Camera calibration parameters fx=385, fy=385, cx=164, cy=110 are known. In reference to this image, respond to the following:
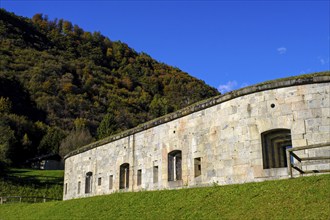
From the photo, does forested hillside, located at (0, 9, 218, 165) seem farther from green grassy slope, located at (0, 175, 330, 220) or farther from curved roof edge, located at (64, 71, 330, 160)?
green grassy slope, located at (0, 175, 330, 220)

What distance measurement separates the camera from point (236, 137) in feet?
46.6

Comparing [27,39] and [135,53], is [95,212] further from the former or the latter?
[135,53]

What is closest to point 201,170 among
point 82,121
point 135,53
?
point 82,121

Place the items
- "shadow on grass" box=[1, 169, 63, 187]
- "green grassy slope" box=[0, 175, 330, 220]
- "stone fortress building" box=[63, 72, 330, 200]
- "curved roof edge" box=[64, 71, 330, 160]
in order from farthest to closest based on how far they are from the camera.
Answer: "shadow on grass" box=[1, 169, 63, 187], "curved roof edge" box=[64, 71, 330, 160], "stone fortress building" box=[63, 72, 330, 200], "green grassy slope" box=[0, 175, 330, 220]

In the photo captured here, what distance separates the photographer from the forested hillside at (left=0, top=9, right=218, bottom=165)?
66938 mm

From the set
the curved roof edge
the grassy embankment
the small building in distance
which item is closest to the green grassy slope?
the curved roof edge

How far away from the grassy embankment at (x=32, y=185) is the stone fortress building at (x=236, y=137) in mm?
19747

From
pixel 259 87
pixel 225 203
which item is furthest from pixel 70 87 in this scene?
pixel 225 203

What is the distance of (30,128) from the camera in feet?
226

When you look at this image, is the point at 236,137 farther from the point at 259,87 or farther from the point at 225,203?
the point at 225,203

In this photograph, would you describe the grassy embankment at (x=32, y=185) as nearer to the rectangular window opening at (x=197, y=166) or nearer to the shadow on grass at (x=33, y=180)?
the shadow on grass at (x=33, y=180)

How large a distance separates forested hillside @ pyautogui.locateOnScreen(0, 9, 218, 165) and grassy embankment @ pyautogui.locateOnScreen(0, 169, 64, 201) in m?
10.7

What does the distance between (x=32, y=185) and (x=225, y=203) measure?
3168 centimetres

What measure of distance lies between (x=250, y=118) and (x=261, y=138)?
0.83m
